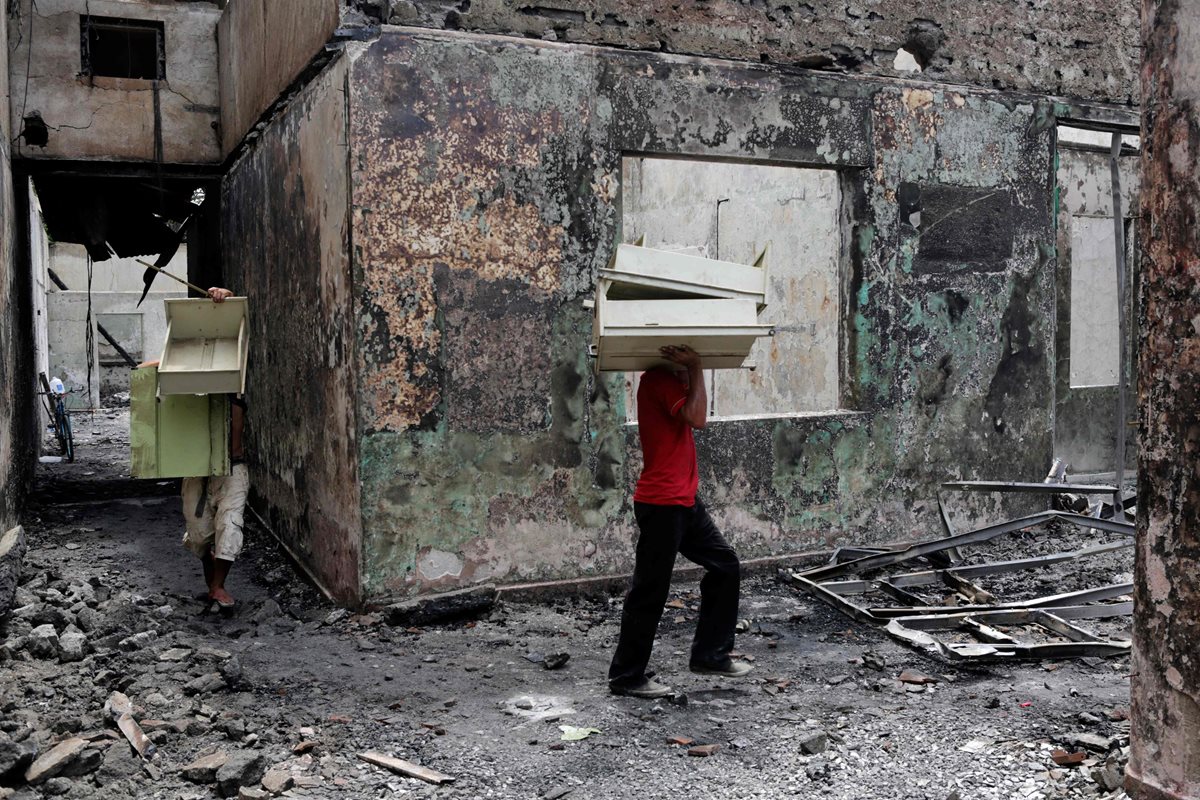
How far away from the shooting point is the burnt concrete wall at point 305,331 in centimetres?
588

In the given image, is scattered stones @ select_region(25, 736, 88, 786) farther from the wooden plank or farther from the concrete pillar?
the concrete pillar

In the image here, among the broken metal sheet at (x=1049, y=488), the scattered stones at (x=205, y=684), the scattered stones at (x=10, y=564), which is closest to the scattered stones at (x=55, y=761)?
the scattered stones at (x=205, y=684)

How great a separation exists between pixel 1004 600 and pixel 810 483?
134 centimetres

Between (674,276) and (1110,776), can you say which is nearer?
(1110,776)

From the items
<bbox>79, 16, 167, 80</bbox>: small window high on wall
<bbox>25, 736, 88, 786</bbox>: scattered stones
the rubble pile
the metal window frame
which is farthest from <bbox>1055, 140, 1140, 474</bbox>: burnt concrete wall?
<bbox>25, 736, 88, 786</bbox>: scattered stones

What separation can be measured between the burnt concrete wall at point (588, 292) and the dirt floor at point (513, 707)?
582mm

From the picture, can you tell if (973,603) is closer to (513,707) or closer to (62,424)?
(513,707)

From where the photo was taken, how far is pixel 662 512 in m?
4.58

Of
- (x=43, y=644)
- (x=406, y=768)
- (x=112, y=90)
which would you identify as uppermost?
(x=112, y=90)

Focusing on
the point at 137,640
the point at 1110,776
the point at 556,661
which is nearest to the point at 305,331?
the point at 137,640

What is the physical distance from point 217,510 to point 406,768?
2828 millimetres

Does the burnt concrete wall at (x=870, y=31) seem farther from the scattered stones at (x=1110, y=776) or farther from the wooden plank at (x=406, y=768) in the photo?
the scattered stones at (x=1110, y=776)

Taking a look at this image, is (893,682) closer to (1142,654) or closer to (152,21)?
(1142,654)

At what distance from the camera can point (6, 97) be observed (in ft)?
27.5
